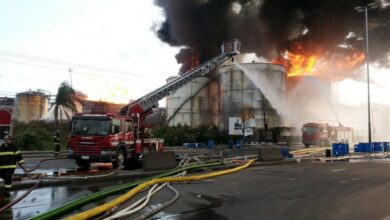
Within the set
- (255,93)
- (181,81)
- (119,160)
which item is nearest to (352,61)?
(255,93)

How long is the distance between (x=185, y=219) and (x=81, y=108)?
62857 mm

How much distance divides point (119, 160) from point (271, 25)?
38.1 m

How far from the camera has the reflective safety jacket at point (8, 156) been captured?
1035 cm

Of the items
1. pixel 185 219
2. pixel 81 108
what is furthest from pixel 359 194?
pixel 81 108

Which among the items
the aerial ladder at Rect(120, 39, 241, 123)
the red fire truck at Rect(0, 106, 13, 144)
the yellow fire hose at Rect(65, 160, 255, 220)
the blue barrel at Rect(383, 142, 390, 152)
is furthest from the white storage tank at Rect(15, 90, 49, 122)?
the red fire truck at Rect(0, 106, 13, 144)

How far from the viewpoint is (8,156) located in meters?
10.5


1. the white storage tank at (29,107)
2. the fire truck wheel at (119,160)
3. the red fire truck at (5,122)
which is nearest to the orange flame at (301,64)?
the white storage tank at (29,107)

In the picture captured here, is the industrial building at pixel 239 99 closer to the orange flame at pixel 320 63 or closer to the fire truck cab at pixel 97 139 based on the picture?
the orange flame at pixel 320 63

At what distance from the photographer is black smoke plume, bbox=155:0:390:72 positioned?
4759 cm

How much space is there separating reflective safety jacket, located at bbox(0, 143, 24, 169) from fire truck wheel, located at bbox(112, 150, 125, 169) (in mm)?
6435

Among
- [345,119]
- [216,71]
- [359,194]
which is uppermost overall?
[216,71]

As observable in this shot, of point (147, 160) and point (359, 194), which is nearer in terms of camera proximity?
point (359, 194)

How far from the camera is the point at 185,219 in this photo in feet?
25.3

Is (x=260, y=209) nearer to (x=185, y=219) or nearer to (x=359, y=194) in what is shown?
(x=185, y=219)
